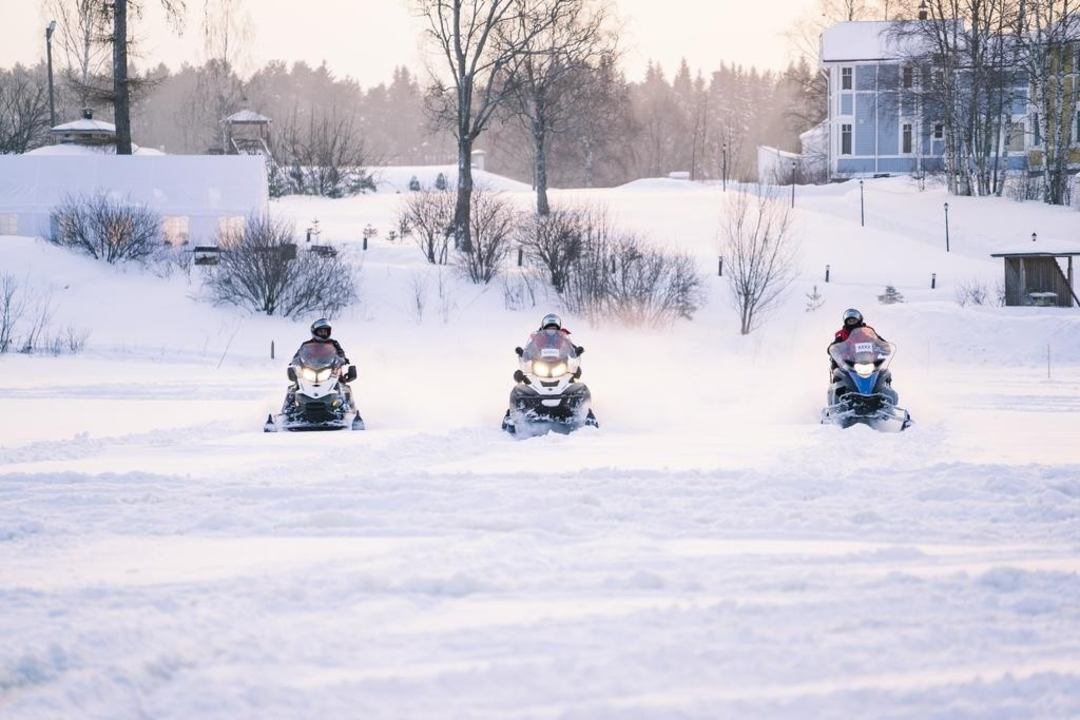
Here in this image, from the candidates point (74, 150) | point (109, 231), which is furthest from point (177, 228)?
point (74, 150)

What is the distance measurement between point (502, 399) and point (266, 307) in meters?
17.9

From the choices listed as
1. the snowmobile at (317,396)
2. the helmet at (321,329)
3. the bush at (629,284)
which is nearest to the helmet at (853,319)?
the snowmobile at (317,396)

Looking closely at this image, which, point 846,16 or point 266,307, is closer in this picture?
point 266,307

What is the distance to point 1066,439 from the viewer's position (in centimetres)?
1502

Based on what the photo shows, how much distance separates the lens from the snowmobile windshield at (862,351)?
16406 millimetres

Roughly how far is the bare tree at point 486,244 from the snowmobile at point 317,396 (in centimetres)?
2327

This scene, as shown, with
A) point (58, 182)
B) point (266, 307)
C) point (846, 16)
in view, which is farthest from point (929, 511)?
point (846, 16)

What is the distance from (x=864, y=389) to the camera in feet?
53.5

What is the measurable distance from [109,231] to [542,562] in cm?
3479

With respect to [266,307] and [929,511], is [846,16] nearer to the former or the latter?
[266,307]

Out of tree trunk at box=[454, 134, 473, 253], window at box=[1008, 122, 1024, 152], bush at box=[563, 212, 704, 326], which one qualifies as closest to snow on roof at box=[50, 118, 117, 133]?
tree trunk at box=[454, 134, 473, 253]

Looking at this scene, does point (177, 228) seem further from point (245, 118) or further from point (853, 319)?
point (853, 319)

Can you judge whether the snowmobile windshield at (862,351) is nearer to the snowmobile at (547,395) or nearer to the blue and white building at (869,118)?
the snowmobile at (547,395)

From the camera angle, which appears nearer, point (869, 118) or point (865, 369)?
point (865, 369)
